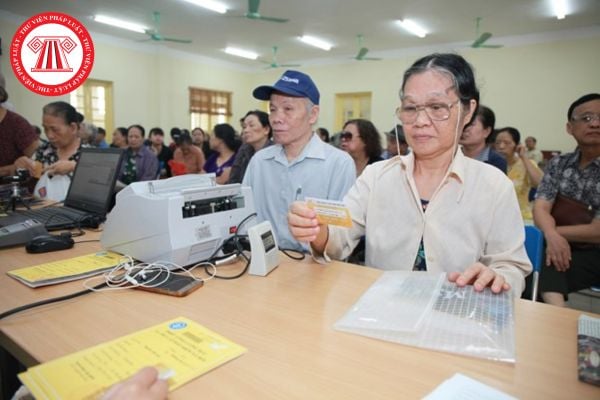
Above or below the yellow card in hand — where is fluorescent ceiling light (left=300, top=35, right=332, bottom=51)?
above

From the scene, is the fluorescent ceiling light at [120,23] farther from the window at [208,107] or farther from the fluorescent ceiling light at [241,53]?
the window at [208,107]

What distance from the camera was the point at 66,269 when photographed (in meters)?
1.11

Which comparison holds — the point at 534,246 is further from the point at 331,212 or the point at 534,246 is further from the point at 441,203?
the point at 331,212

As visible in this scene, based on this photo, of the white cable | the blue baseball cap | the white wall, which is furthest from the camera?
the white wall

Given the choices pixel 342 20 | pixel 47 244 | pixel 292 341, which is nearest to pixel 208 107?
pixel 342 20

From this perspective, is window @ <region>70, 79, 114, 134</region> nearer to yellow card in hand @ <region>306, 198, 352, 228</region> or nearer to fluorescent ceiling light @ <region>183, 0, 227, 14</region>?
fluorescent ceiling light @ <region>183, 0, 227, 14</region>

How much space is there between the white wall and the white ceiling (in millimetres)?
338

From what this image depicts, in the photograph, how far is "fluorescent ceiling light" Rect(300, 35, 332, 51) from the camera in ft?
28.8

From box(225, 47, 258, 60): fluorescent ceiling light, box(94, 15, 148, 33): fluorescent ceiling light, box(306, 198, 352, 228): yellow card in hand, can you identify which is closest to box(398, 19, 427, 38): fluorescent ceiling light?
box(225, 47, 258, 60): fluorescent ceiling light

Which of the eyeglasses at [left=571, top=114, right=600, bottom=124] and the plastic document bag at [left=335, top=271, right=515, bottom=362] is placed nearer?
the plastic document bag at [left=335, top=271, right=515, bottom=362]

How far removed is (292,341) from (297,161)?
1.34m

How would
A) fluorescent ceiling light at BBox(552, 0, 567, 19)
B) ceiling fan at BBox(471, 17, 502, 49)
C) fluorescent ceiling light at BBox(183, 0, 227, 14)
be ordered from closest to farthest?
fluorescent ceiling light at BBox(552, 0, 567, 19) → fluorescent ceiling light at BBox(183, 0, 227, 14) → ceiling fan at BBox(471, 17, 502, 49)

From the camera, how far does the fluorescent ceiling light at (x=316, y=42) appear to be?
346 inches

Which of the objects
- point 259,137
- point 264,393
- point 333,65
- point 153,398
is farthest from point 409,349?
point 333,65
